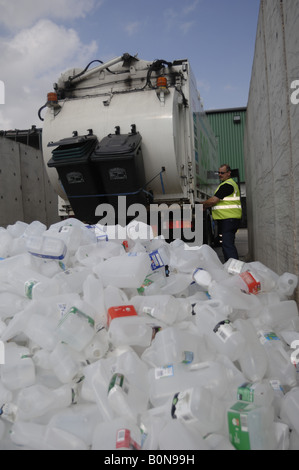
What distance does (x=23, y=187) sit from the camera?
27.1ft

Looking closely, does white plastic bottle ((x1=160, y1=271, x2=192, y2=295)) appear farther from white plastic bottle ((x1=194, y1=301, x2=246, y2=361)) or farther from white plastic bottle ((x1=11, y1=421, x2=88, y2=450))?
white plastic bottle ((x1=11, y1=421, x2=88, y2=450))

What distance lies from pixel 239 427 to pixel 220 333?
60 cm

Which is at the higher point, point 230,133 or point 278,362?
point 230,133

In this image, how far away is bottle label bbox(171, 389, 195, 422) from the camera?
143 centimetres

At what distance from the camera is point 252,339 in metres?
2.00

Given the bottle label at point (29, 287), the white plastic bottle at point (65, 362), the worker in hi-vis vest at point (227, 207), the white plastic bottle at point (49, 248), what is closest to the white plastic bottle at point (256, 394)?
the white plastic bottle at point (65, 362)

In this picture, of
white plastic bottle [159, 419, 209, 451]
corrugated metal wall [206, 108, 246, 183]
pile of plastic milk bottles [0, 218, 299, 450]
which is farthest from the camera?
corrugated metal wall [206, 108, 246, 183]

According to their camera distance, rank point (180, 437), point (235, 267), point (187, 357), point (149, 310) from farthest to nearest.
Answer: point (235, 267) → point (149, 310) → point (187, 357) → point (180, 437)

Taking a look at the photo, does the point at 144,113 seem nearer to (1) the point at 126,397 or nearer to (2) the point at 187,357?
(2) the point at 187,357

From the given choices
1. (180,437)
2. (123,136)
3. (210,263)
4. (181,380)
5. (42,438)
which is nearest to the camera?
(180,437)

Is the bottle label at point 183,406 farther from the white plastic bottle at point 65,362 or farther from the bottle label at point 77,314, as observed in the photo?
the bottle label at point 77,314

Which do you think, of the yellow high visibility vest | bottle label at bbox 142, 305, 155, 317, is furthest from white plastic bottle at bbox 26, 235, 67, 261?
the yellow high visibility vest

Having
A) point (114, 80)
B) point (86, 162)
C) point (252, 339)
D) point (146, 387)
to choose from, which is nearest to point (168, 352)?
point (146, 387)

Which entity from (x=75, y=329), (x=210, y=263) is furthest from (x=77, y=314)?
(x=210, y=263)
